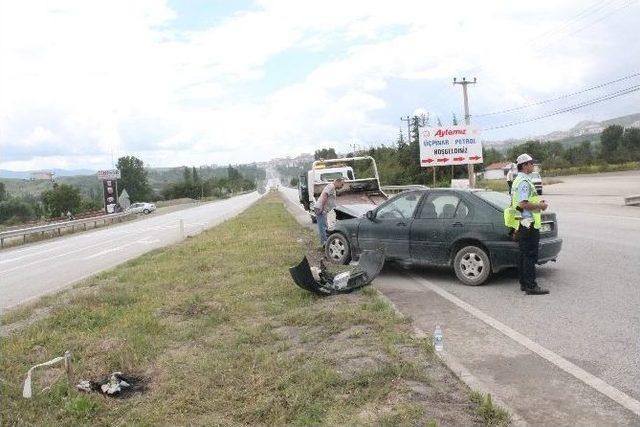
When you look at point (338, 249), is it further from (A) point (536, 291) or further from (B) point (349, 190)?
(B) point (349, 190)

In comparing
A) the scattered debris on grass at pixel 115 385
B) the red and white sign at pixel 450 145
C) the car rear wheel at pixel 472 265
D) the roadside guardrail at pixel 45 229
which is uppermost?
the red and white sign at pixel 450 145

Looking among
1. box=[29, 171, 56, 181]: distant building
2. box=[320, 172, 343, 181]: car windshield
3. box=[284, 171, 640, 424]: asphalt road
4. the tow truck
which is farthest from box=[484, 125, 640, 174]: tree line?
box=[29, 171, 56, 181]: distant building

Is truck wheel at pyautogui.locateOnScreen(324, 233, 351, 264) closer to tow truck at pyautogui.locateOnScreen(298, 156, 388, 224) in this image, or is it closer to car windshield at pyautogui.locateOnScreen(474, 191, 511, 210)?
tow truck at pyautogui.locateOnScreen(298, 156, 388, 224)

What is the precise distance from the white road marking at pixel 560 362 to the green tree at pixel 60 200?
319 feet

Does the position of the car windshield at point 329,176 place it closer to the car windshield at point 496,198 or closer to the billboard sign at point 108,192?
the car windshield at point 496,198

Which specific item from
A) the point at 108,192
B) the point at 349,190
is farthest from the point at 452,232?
the point at 108,192

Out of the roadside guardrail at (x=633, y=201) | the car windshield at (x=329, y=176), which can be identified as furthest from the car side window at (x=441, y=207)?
the car windshield at (x=329, y=176)

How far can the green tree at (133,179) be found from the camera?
14588 cm

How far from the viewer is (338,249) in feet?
35.5

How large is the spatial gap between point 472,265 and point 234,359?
455cm

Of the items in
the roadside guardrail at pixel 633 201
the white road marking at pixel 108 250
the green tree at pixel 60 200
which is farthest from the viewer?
the green tree at pixel 60 200

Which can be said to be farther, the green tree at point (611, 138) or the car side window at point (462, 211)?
the green tree at point (611, 138)

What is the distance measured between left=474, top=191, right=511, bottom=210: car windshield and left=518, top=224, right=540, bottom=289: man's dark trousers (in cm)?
90

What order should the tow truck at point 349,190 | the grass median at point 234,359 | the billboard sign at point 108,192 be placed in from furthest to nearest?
the billboard sign at point 108,192, the tow truck at point 349,190, the grass median at point 234,359
